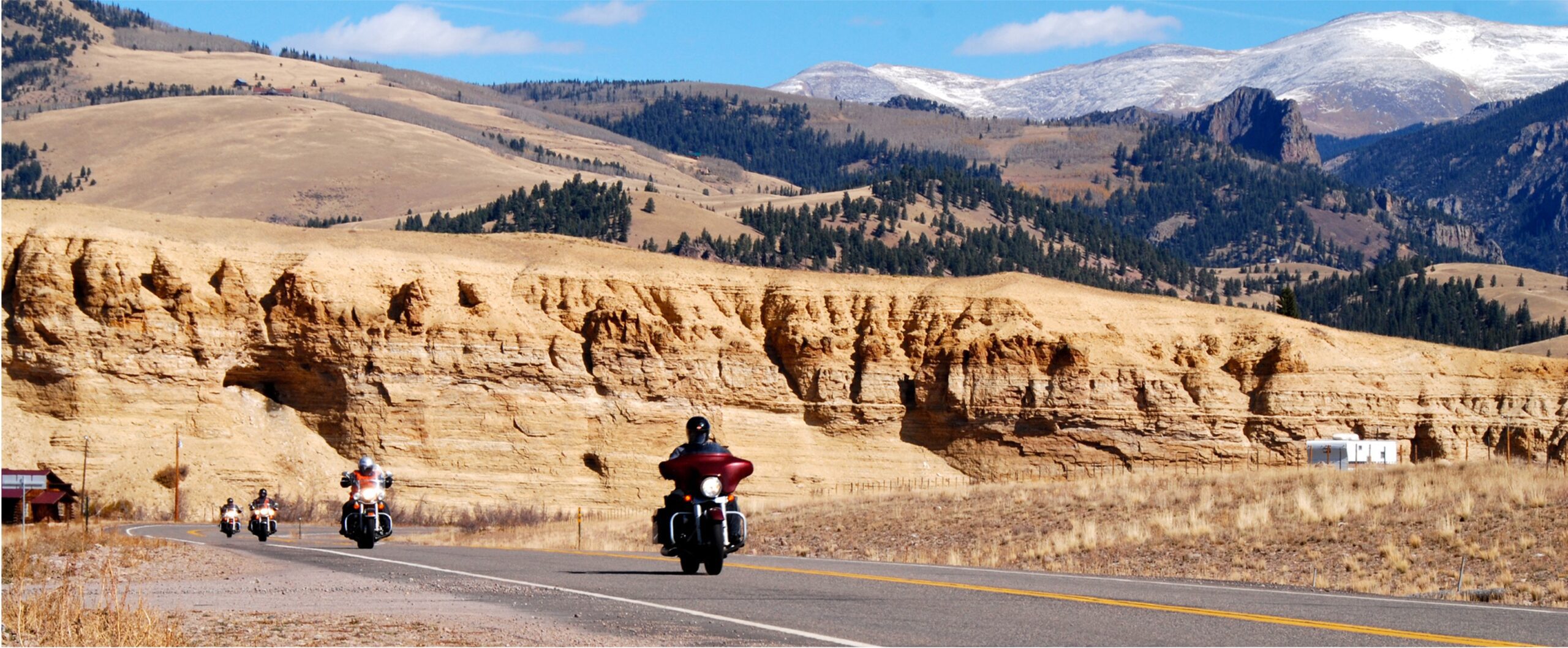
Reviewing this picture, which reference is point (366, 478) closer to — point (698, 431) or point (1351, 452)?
point (698, 431)

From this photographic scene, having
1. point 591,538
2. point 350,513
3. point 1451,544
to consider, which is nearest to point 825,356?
point 591,538

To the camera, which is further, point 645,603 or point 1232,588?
point 1232,588

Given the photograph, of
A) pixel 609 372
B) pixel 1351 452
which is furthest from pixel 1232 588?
pixel 609 372

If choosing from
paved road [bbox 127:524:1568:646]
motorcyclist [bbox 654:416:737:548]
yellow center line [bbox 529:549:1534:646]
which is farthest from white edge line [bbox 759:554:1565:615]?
motorcyclist [bbox 654:416:737:548]

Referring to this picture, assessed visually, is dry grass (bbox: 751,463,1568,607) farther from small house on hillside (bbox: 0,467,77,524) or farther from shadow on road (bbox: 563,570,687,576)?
small house on hillside (bbox: 0,467,77,524)

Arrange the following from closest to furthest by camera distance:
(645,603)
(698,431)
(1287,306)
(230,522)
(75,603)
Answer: (698,431) < (75,603) < (645,603) < (230,522) < (1287,306)

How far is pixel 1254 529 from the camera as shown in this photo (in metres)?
37.1

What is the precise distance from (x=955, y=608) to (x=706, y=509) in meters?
5.68

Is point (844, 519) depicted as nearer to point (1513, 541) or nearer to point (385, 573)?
point (1513, 541)

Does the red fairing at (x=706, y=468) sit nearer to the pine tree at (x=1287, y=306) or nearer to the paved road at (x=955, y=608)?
the paved road at (x=955, y=608)

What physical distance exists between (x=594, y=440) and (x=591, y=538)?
2739 centimetres

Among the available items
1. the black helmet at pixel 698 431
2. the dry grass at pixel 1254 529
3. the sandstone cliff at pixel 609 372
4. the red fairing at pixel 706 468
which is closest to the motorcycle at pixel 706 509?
the red fairing at pixel 706 468

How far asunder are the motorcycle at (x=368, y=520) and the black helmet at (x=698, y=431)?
476 inches

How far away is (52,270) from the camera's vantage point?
2633 inches
